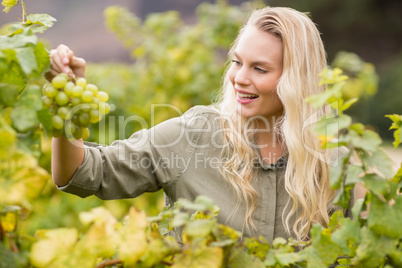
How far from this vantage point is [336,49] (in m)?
14.3

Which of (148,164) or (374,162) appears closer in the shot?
(374,162)

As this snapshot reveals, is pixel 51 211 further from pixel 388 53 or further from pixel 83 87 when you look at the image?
pixel 388 53

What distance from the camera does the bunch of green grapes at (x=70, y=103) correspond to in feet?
3.32

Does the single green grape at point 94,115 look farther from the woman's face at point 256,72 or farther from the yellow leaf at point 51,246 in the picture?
the woman's face at point 256,72

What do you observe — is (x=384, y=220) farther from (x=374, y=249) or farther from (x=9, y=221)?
(x=9, y=221)

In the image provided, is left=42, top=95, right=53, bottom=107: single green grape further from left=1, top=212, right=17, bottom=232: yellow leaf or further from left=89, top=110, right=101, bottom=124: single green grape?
left=1, top=212, right=17, bottom=232: yellow leaf

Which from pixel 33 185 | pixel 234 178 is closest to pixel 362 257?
pixel 33 185

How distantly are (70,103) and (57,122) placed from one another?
7cm

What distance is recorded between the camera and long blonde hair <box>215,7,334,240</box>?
68.3 inches

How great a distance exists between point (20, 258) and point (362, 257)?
59cm

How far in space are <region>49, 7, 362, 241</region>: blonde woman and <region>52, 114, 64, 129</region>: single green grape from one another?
0.60 metres

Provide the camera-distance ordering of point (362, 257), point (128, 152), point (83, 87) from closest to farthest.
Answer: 1. point (362, 257)
2. point (83, 87)
3. point (128, 152)

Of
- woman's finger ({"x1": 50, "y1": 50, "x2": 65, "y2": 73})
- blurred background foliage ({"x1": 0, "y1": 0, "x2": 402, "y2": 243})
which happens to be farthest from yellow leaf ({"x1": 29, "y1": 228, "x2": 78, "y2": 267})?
blurred background foliage ({"x1": 0, "y1": 0, "x2": 402, "y2": 243})

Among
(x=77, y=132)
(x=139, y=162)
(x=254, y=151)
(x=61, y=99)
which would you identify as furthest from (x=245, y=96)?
(x=61, y=99)
